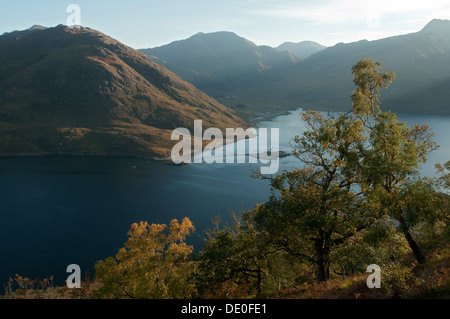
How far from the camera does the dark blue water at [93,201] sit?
74.6 m

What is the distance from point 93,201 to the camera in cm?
11394

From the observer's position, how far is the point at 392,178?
62.5 feet

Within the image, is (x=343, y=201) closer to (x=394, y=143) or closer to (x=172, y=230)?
(x=394, y=143)

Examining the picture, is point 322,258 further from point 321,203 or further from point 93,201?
point 93,201

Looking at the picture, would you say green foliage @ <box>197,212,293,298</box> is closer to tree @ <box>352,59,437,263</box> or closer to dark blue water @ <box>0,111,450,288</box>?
tree @ <box>352,59,437,263</box>

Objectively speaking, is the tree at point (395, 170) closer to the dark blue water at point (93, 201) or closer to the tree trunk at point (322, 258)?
the tree trunk at point (322, 258)

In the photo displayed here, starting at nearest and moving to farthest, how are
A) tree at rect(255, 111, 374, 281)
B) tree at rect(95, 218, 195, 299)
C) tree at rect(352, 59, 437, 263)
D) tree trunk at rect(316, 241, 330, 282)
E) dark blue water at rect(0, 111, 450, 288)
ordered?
tree at rect(352, 59, 437, 263), tree at rect(255, 111, 374, 281), tree trunk at rect(316, 241, 330, 282), tree at rect(95, 218, 195, 299), dark blue water at rect(0, 111, 450, 288)

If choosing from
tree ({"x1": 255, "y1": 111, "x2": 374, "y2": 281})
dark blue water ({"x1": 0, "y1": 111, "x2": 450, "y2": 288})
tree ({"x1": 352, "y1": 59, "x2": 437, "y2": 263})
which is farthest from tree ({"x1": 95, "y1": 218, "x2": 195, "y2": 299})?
dark blue water ({"x1": 0, "y1": 111, "x2": 450, "y2": 288})

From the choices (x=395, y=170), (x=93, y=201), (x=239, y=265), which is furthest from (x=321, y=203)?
(x=93, y=201)

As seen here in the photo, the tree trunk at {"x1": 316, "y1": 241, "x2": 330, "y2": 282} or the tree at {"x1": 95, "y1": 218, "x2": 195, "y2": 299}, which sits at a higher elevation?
the tree trunk at {"x1": 316, "y1": 241, "x2": 330, "y2": 282}

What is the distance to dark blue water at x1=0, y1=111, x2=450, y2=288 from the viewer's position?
74.6 meters

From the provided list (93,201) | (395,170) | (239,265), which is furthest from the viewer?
(93,201)

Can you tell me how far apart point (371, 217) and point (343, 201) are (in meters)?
2.17

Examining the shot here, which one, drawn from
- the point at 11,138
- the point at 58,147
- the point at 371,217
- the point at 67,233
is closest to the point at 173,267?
the point at 371,217
